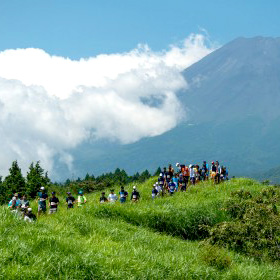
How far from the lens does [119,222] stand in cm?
2108

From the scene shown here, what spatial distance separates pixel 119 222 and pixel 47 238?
26.4ft

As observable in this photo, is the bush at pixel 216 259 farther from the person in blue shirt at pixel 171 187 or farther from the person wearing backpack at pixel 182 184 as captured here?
the person wearing backpack at pixel 182 184

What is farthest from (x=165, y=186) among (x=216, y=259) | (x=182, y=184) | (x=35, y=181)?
(x=35, y=181)

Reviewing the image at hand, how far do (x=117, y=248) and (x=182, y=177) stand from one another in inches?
686

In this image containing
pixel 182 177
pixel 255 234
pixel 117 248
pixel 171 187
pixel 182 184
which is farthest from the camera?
pixel 182 177

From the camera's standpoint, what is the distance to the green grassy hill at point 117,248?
11.9 metres

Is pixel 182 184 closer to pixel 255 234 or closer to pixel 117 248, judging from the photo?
pixel 255 234

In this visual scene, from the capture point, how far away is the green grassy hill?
11.9 metres

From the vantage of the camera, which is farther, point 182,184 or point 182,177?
point 182,177

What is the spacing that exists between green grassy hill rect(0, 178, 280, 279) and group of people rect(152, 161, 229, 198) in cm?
425

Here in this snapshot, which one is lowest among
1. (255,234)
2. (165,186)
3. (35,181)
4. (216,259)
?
(216,259)

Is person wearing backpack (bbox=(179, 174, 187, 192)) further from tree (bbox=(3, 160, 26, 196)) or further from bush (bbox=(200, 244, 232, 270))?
tree (bbox=(3, 160, 26, 196))

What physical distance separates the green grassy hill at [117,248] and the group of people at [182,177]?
4249mm

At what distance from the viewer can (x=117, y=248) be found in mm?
14922
